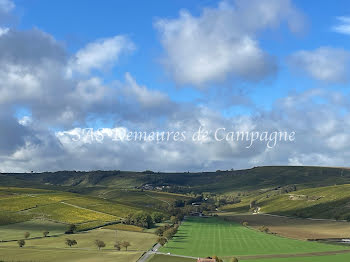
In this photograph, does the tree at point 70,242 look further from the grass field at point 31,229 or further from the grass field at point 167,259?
the grass field at point 167,259

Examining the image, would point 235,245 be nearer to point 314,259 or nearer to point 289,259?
point 289,259

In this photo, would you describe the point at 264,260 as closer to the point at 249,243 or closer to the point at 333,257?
the point at 333,257

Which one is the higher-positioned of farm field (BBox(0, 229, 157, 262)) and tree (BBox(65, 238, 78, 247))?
tree (BBox(65, 238, 78, 247))

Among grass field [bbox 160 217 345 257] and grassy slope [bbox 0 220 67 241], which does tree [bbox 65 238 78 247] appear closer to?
grassy slope [bbox 0 220 67 241]

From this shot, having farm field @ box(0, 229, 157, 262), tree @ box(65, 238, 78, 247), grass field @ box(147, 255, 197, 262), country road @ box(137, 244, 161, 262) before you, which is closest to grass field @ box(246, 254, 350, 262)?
grass field @ box(147, 255, 197, 262)

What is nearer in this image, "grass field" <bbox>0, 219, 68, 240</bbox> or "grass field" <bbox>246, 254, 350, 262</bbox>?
"grass field" <bbox>246, 254, 350, 262</bbox>

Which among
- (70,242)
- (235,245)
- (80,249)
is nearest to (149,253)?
(80,249)

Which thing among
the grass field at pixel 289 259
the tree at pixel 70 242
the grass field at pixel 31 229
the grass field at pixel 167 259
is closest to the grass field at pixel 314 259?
the grass field at pixel 289 259

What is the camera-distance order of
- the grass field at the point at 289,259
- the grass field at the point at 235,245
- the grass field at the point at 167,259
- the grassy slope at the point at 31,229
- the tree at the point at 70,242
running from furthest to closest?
the grassy slope at the point at 31,229 < the tree at the point at 70,242 < the grass field at the point at 235,245 < the grass field at the point at 167,259 < the grass field at the point at 289,259

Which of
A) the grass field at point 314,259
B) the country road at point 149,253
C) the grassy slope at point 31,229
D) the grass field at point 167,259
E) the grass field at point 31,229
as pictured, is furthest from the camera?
the grassy slope at point 31,229

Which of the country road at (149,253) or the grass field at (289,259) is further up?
the grass field at (289,259)
